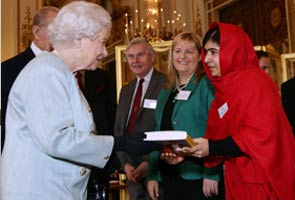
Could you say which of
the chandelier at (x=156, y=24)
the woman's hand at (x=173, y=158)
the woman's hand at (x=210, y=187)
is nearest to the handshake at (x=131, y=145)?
the woman's hand at (x=173, y=158)

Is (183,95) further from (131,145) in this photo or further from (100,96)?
(131,145)

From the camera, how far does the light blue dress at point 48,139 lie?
5.25 ft

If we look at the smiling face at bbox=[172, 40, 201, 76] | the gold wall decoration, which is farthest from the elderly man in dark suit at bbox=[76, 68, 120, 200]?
the gold wall decoration

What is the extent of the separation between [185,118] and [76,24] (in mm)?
1123

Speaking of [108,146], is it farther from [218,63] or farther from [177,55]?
[177,55]

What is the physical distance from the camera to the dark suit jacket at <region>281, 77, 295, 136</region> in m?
3.08

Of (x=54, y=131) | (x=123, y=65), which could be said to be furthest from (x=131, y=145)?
(x=123, y=65)

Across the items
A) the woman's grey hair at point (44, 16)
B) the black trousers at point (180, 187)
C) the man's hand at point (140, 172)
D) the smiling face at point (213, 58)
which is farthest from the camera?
the man's hand at point (140, 172)

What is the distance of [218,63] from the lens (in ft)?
7.38

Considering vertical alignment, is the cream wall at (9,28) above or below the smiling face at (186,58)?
above

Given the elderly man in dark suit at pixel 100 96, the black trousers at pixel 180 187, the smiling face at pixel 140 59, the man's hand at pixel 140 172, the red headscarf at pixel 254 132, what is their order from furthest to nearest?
1. the smiling face at pixel 140 59
2. the elderly man in dark suit at pixel 100 96
3. the man's hand at pixel 140 172
4. the black trousers at pixel 180 187
5. the red headscarf at pixel 254 132

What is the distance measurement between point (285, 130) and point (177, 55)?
3.46 ft

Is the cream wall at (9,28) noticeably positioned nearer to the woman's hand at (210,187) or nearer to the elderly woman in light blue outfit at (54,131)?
the woman's hand at (210,187)

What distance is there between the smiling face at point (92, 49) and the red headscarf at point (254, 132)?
0.65 meters
